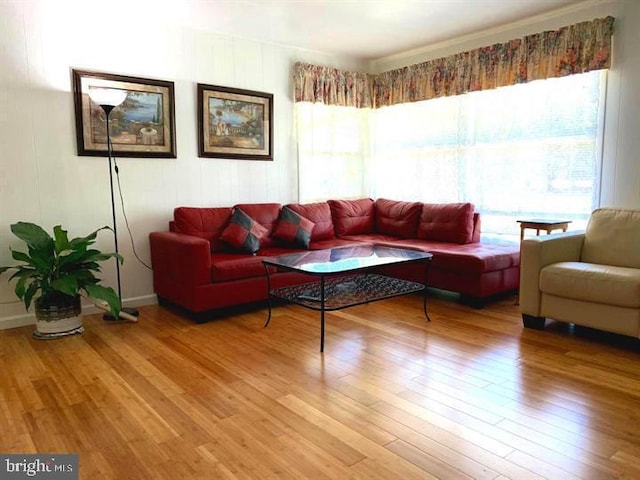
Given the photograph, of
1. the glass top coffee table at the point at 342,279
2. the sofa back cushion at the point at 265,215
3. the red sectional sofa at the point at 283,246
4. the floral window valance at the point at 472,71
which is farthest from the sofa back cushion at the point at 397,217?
the sofa back cushion at the point at 265,215

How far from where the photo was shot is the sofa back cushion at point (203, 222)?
3.93 m

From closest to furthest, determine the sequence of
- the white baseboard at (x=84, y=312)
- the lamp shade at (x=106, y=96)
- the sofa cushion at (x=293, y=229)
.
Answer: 1. the lamp shade at (x=106, y=96)
2. the white baseboard at (x=84, y=312)
3. the sofa cushion at (x=293, y=229)

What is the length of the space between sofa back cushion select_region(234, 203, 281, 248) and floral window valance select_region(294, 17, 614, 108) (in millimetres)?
1290

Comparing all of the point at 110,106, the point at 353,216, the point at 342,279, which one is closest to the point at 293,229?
the point at 342,279

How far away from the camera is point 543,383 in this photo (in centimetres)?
240

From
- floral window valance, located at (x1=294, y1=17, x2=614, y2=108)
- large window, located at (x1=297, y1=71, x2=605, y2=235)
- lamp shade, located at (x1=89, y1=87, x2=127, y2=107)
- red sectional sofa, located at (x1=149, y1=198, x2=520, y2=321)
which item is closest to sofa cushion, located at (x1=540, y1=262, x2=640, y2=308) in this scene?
red sectional sofa, located at (x1=149, y1=198, x2=520, y2=321)

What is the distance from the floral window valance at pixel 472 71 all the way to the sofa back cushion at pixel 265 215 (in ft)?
4.23

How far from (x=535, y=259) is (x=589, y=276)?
0.36 metres

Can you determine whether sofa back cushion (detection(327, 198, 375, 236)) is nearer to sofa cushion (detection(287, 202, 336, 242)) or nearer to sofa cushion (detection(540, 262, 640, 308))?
sofa cushion (detection(287, 202, 336, 242))

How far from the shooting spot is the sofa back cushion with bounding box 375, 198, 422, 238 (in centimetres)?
480

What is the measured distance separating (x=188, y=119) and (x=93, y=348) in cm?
218

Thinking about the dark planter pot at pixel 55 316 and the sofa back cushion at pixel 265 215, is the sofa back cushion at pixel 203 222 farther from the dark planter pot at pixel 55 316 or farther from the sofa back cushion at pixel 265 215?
the dark planter pot at pixel 55 316

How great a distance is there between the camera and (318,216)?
4.70 m

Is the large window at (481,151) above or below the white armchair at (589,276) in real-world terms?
above
